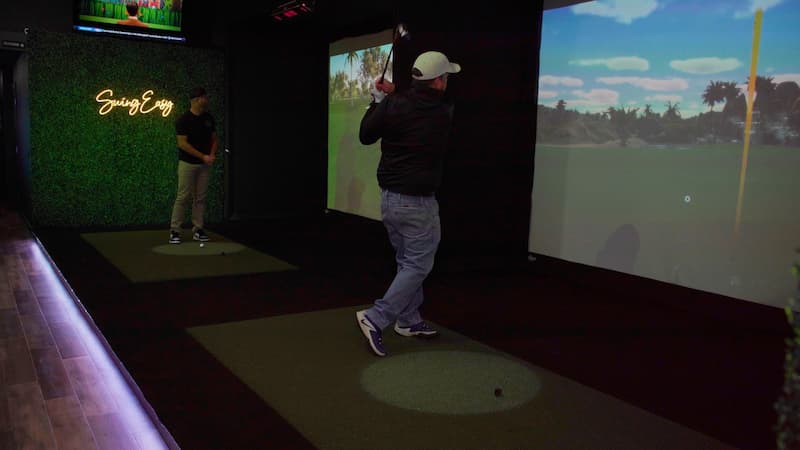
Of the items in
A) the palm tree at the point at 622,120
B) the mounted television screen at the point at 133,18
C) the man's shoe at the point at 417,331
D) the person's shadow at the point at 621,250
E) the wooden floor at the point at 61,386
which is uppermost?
the mounted television screen at the point at 133,18

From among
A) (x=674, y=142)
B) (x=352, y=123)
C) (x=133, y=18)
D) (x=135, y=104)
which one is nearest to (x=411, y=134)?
(x=674, y=142)

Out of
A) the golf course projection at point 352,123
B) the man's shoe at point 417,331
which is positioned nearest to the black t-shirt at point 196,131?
the golf course projection at point 352,123

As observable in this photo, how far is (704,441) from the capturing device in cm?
256

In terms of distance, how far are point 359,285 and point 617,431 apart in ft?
9.09

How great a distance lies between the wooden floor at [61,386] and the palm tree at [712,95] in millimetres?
3865

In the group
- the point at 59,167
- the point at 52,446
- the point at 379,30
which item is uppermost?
the point at 379,30

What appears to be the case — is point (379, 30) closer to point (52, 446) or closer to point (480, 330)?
point (480, 330)

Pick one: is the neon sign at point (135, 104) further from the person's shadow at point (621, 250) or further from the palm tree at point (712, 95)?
the palm tree at point (712, 95)

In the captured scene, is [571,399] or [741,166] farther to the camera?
[741,166]

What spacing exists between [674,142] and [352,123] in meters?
4.79

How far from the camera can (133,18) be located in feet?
25.5

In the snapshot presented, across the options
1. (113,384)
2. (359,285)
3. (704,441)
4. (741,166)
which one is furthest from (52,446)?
(741,166)

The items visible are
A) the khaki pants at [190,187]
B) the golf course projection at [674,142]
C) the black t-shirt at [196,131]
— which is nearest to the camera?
the golf course projection at [674,142]

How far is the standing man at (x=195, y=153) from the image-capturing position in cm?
625
